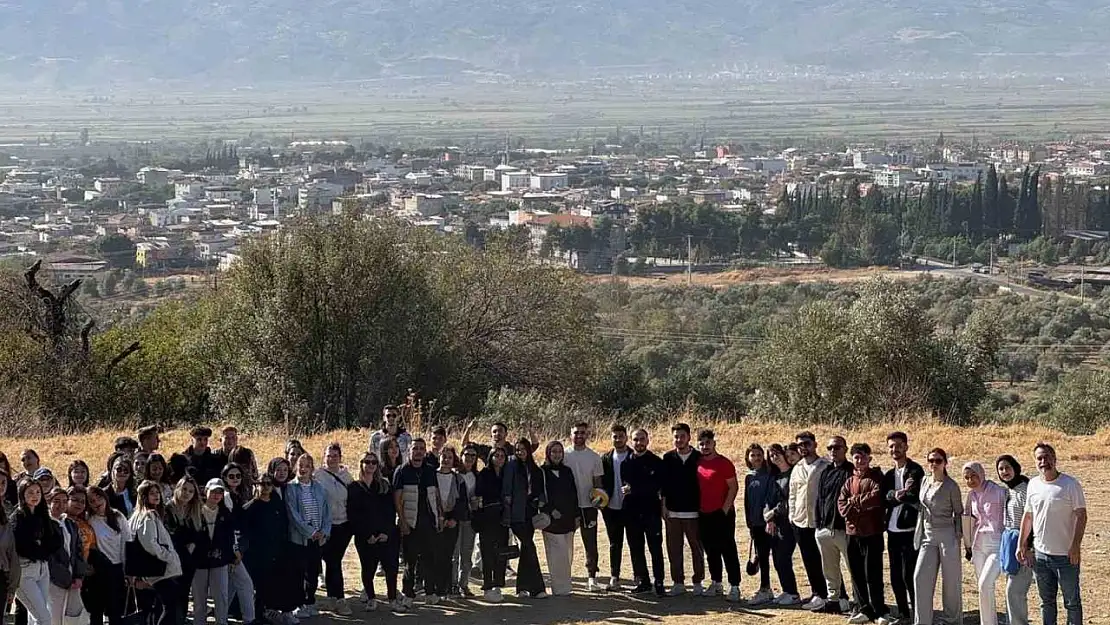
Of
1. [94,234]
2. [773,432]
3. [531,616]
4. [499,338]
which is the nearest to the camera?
[531,616]

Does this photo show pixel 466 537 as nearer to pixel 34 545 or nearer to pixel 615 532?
pixel 615 532

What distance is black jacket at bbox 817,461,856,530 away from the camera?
11789 millimetres

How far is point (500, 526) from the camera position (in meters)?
13.0

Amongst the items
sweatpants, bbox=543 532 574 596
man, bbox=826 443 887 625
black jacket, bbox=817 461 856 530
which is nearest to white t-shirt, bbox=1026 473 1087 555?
man, bbox=826 443 887 625

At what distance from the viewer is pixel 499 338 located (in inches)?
1167

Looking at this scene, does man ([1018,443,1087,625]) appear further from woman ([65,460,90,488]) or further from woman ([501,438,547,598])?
woman ([65,460,90,488])

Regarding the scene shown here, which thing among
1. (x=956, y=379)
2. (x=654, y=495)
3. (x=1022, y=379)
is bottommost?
(x=1022, y=379)

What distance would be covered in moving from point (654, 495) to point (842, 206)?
8944cm

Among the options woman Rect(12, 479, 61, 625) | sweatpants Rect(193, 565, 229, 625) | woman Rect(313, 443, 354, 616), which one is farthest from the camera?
woman Rect(313, 443, 354, 616)

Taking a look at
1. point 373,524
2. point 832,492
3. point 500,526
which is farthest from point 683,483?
point 373,524

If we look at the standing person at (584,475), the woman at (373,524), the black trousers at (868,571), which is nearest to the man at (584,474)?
the standing person at (584,475)

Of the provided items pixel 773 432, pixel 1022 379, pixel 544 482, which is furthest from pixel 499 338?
pixel 1022 379

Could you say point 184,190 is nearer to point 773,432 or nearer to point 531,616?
point 773,432

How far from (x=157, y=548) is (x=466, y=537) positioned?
313 cm
